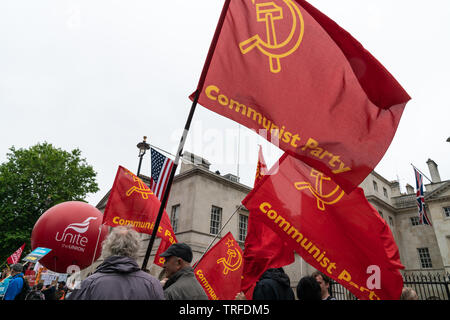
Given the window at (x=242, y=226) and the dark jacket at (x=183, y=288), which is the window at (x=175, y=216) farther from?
the dark jacket at (x=183, y=288)

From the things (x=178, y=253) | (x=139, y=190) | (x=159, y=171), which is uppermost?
(x=159, y=171)

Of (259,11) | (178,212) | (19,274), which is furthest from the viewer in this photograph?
(178,212)

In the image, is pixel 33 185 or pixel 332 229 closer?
pixel 332 229

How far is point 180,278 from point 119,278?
0.97 m

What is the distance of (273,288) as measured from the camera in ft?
12.2

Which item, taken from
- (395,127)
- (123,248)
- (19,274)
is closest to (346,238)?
(395,127)

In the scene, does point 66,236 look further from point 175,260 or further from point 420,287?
point 420,287

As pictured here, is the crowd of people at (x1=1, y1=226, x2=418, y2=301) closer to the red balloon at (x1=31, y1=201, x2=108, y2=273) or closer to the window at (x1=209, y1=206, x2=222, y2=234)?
the red balloon at (x1=31, y1=201, x2=108, y2=273)

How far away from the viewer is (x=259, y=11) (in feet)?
13.1

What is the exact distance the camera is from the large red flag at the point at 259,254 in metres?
5.20

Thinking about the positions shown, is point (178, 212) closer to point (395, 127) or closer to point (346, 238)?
point (346, 238)

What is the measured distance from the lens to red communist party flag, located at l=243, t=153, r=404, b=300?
4.43 metres

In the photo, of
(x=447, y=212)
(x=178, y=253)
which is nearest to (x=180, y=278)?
(x=178, y=253)
